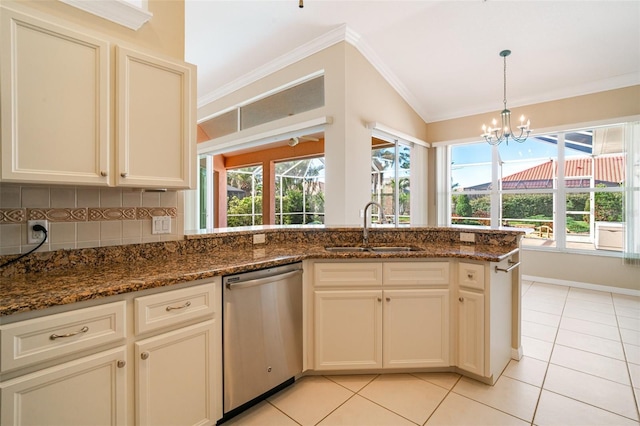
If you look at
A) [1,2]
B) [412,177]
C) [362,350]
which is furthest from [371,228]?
[412,177]

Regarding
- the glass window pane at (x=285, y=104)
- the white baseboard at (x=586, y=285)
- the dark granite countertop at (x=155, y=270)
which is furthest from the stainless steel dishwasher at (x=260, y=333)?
the white baseboard at (x=586, y=285)

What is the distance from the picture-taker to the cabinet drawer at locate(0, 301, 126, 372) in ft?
3.47

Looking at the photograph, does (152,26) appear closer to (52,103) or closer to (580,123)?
(52,103)

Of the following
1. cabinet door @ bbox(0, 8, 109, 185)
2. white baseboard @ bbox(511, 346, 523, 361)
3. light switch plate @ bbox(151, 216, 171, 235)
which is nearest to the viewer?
cabinet door @ bbox(0, 8, 109, 185)

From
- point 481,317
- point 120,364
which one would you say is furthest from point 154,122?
point 481,317

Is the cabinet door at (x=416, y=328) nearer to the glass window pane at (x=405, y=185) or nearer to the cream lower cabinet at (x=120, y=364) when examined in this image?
the cream lower cabinet at (x=120, y=364)

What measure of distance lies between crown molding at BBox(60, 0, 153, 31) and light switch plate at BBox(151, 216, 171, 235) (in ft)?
3.86

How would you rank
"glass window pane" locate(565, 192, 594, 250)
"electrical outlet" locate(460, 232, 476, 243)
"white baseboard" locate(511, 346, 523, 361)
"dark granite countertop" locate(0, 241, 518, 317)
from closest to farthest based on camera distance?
"dark granite countertop" locate(0, 241, 518, 317) < "white baseboard" locate(511, 346, 523, 361) < "electrical outlet" locate(460, 232, 476, 243) < "glass window pane" locate(565, 192, 594, 250)

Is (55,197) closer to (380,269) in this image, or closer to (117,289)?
(117,289)

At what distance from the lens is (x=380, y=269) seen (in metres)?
2.08

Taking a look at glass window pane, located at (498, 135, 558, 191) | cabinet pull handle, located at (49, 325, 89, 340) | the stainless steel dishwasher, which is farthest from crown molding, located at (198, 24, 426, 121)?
cabinet pull handle, located at (49, 325, 89, 340)

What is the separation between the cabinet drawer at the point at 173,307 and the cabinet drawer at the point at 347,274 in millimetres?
736

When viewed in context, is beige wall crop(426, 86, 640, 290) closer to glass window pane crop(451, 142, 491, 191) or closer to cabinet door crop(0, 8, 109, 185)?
glass window pane crop(451, 142, 491, 191)

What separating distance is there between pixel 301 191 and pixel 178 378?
7070 millimetres
